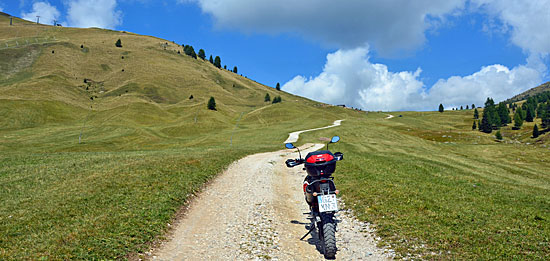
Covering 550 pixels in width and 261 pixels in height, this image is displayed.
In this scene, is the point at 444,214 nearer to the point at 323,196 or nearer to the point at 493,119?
the point at 323,196

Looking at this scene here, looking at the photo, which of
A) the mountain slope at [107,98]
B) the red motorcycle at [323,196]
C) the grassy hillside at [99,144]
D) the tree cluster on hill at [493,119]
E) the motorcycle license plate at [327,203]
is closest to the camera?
the red motorcycle at [323,196]

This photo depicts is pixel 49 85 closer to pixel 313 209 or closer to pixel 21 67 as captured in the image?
pixel 21 67

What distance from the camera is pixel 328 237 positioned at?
9242mm

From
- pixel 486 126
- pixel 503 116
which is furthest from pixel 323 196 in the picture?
pixel 503 116

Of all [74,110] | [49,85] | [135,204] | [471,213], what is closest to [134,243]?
[135,204]

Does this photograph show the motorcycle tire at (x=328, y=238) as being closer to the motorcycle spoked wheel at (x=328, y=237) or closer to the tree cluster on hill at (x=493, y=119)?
the motorcycle spoked wheel at (x=328, y=237)

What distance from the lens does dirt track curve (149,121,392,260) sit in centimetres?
952

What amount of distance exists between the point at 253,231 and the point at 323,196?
362 centimetres

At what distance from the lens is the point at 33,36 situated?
196 meters

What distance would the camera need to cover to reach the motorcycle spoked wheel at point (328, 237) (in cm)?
915

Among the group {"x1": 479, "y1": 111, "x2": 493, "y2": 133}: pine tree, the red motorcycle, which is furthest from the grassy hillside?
{"x1": 479, "y1": 111, "x2": 493, "y2": 133}: pine tree

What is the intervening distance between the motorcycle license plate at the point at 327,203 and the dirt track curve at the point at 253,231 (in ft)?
5.36

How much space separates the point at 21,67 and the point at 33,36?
73.2 metres

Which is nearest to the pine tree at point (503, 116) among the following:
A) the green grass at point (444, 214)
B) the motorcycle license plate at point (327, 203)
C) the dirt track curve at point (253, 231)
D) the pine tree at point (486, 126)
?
the pine tree at point (486, 126)
